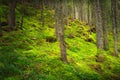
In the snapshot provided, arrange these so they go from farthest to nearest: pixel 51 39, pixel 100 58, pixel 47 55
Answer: pixel 51 39 < pixel 100 58 < pixel 47 55

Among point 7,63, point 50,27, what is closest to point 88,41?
point 50,27

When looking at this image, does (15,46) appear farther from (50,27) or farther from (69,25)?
(69,25)

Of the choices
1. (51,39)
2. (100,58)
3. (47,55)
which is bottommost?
(100,58)

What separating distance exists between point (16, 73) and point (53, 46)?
9.06 metres

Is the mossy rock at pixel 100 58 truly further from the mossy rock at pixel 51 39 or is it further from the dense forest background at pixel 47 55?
the mossy rock at pixel 51 39

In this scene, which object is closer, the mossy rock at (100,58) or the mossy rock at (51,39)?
the mossy rock at (100,58)

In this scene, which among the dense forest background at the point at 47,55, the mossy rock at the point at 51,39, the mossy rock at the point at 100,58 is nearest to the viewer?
the dense forest background at the point at 47,55

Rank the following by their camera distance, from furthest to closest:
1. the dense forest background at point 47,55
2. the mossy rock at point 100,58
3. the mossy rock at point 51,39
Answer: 1. the mossy rock at point 51,39
2. the mossy rock at point 100,58
3. the dense forest background at point 47,55

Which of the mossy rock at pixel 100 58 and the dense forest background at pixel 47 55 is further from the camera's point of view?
the mossy rock at pixel 100 58

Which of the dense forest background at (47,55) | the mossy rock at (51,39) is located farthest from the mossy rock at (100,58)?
the mossy rock at (51,39)

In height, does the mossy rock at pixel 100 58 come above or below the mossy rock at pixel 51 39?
below

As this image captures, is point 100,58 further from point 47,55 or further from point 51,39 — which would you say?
point 47,55

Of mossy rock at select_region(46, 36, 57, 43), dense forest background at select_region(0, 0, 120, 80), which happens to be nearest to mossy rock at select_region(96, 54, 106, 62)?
dense forest background at select_region(0, 0, 120, 80)


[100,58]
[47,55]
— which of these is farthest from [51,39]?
[47,55]
